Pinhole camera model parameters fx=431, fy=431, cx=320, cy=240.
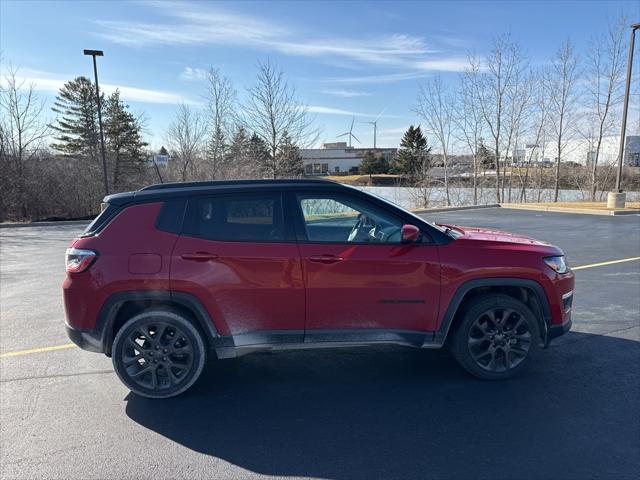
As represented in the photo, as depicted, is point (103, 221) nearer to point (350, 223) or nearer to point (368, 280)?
point (350, 223)

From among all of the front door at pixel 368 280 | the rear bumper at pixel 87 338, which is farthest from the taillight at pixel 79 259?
the front door at pixel 368 280

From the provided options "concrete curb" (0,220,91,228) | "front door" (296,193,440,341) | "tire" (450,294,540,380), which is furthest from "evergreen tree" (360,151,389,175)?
"front door" (296,193,440,341)

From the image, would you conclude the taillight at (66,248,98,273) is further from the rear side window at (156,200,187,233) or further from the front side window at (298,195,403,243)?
the front side window at (298,195,403,243)

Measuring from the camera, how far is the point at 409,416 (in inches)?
130

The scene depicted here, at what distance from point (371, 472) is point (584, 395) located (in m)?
2.08

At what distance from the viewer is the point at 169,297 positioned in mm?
3537

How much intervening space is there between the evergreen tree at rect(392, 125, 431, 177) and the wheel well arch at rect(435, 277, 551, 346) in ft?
97.4

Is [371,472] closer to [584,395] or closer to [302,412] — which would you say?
[302,412]

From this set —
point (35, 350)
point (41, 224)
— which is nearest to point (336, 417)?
point (35, 350)

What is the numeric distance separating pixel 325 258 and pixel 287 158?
59.2 ft

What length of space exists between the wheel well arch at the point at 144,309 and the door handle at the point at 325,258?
1.00 m

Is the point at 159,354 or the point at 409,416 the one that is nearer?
the point at 409,416

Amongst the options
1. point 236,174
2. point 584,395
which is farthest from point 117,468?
point 236,174

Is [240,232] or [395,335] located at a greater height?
[240,232]
